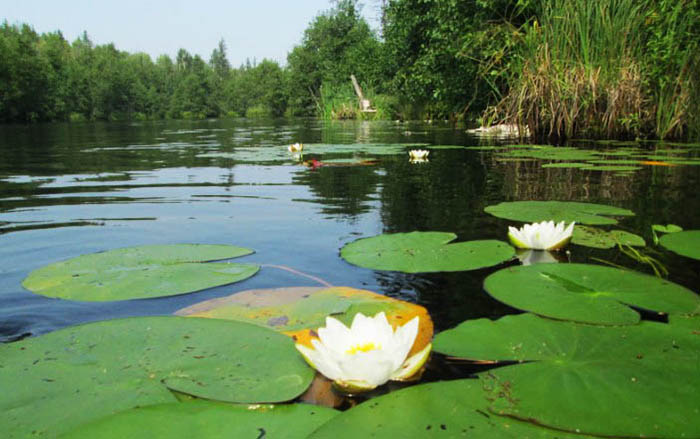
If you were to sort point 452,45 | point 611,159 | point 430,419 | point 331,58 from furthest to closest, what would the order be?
point 331,58 → point 452,45 → point 611,159 → point 430,419

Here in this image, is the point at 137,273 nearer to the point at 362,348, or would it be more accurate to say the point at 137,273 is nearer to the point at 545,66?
the point at 362,348

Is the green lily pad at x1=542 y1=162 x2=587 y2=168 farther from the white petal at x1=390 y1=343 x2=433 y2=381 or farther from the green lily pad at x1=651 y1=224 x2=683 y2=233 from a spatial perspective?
the white petal at x1=390 y1=343 x2=433 y2=381

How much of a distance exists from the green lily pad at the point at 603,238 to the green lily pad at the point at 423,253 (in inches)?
13.3

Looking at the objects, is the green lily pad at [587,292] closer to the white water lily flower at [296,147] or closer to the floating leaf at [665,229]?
the floating leaf at [665,229]

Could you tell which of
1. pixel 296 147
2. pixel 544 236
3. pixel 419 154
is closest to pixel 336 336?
pixel 544 236

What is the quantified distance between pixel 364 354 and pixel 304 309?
1.36 feet

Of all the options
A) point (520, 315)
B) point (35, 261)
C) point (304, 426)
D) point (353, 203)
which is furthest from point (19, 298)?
point (353, 203)

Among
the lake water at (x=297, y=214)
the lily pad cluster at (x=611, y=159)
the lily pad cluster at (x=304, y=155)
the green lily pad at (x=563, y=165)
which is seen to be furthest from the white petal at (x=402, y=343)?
the lily pad cluster at (x=304, y=155)

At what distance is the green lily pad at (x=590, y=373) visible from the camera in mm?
663

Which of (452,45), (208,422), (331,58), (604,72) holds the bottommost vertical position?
(208,422)

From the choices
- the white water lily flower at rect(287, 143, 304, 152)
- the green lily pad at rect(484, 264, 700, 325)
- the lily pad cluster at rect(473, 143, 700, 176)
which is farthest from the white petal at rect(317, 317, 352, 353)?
the white water lily flower at rect(287, 143, 304, 152)

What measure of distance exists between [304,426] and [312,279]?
2.46 feet

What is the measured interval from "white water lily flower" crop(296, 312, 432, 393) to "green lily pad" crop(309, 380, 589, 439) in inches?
1.9

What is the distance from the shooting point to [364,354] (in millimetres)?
744
